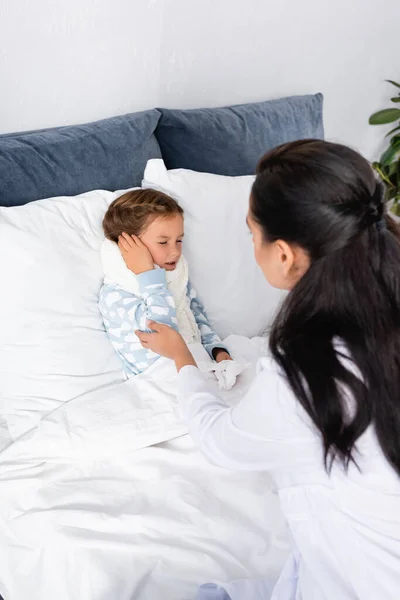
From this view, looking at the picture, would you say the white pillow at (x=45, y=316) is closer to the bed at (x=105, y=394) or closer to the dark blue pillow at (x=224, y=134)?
the bed at (x=105, y=394)

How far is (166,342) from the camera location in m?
1.40

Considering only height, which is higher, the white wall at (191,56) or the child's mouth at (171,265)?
the white wall at (191,56)

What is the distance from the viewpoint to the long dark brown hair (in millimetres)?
977

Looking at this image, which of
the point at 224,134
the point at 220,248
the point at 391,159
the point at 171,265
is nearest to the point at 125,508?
the point at 171,265

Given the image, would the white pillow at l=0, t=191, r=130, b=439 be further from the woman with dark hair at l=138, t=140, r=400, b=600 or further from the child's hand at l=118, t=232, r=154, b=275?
the woman with dark hair at l=138, t=140, r=400, b=600

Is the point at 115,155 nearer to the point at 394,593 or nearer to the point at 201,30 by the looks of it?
the point at 201,30

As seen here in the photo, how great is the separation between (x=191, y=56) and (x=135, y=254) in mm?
853

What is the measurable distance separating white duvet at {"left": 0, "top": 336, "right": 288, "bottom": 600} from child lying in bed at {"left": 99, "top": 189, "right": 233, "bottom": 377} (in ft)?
0.38

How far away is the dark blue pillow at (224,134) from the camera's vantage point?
190cm

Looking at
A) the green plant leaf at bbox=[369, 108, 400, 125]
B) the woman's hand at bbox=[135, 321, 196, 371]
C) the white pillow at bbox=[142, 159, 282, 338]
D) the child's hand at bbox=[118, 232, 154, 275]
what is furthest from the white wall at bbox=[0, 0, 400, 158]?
the woman's hand at bbox=[135, 321, 196, 371]

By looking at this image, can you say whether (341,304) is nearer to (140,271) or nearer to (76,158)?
(140,271)

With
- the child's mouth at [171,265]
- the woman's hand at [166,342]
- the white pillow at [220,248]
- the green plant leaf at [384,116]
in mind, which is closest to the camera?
the woman's hand at [166,342]

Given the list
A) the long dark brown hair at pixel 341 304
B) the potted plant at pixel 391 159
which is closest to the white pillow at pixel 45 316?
the long dark brown hair at pixel 341 304

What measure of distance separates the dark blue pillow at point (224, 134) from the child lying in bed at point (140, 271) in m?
0.30
